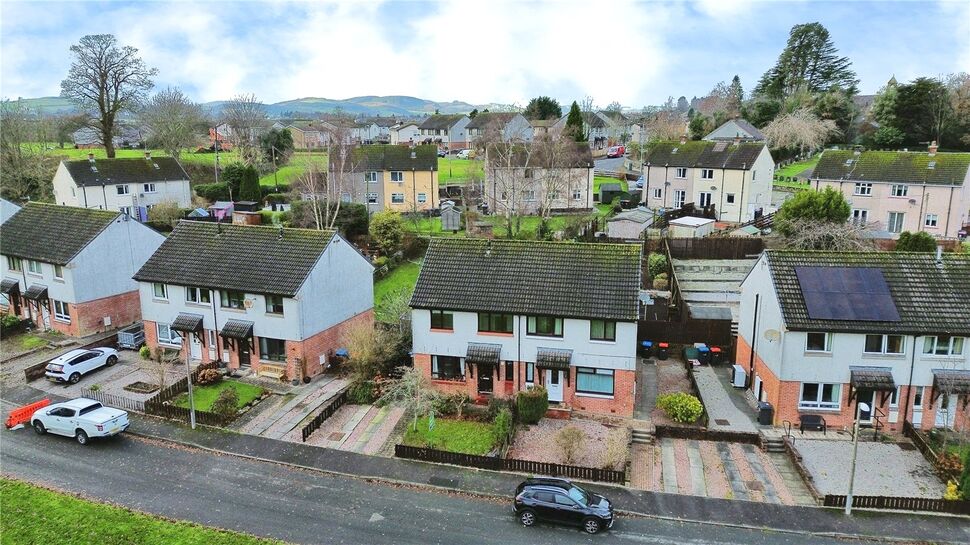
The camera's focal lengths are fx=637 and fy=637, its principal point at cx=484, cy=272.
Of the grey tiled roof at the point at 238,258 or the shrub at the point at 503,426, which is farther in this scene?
the grey tiled roof at the point at 238,258

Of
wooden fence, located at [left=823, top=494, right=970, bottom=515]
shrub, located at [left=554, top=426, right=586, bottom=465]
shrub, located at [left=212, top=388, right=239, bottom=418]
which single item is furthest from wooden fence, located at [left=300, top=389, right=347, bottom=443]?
wooden fence, located at [left=823, top=494, right=970, bottom=515]

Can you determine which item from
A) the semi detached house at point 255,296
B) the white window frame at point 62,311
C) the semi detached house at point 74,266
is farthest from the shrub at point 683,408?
the white window frame at point 62,311

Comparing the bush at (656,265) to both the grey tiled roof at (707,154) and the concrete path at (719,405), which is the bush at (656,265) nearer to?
the concrete path at (719,405)

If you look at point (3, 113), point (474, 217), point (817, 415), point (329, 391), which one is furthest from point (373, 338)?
point (3, 113)

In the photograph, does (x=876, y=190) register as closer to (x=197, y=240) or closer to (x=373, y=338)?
(x=373, y=338)

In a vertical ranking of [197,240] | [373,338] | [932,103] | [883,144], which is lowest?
[373,338]

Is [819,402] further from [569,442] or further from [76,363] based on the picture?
[76,363]

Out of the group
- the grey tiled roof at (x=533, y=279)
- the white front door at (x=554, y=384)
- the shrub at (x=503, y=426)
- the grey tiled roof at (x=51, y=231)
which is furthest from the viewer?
the grey tiled roof at (x=51, y=231)

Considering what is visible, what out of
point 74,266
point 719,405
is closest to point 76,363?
point 74,266
